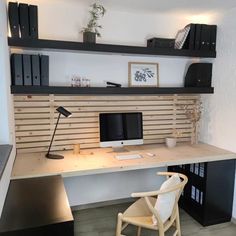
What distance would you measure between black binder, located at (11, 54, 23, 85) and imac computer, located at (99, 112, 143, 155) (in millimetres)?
882

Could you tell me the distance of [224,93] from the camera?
2820mm

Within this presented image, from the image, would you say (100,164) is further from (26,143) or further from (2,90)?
(2,90)

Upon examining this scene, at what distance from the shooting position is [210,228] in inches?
104

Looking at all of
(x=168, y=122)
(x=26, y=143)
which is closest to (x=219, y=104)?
(x=168, y=122)

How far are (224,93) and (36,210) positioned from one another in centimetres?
231

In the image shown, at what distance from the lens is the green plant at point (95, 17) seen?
257 centimetres

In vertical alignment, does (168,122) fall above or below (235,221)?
above

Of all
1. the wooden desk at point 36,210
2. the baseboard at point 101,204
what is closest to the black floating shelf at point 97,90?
the wooden desk at point 36,210

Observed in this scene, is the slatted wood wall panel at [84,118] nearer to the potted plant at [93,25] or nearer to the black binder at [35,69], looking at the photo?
the black binder at [35,69]

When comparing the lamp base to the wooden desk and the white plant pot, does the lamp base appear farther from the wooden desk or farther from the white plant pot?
the white plant pot

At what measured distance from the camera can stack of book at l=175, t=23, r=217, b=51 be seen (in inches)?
111

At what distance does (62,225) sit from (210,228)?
6.15ft

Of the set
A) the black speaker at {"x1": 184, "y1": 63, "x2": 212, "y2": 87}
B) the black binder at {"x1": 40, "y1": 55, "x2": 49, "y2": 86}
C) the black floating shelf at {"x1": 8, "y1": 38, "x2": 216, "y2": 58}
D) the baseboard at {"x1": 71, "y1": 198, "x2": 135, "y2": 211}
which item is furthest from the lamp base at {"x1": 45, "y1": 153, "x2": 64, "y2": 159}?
the black speaker at {"x1": 184, "y1": 63, "x2": 212, "y2": 87}

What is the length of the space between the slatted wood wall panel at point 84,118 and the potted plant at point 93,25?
2.12 feet
